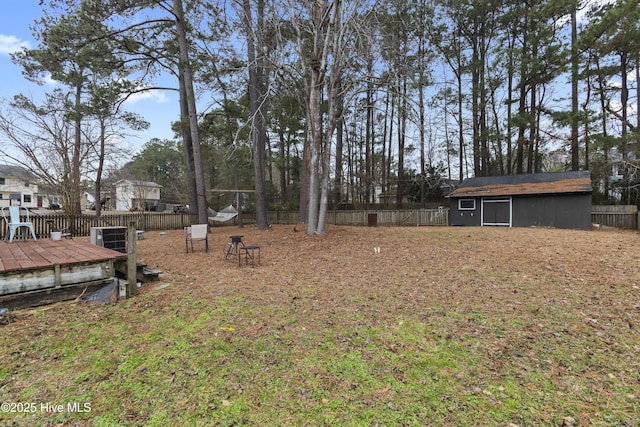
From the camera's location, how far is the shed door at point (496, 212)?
15078 mm

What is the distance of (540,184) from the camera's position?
14695 millimetres

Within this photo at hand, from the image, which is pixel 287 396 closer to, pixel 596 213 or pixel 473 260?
pixel 473 260

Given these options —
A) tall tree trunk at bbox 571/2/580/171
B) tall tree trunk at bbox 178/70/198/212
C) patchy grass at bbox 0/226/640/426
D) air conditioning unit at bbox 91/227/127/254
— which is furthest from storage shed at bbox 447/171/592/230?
air conditioning unit at bbox 91/227/127/254

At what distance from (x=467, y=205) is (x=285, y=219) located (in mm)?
11719

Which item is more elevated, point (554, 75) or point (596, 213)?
point (554, 75)

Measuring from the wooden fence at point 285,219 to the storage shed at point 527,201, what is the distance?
152 cm

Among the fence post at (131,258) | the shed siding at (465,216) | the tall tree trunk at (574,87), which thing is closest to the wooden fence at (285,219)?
the shed siding at (465,216)

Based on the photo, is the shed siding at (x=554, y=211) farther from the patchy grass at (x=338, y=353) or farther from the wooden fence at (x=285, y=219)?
the patchy grass at (x=338, y=353)

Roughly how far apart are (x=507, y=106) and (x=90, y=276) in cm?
2226

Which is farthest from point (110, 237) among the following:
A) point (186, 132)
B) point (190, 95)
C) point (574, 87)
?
point (574, 87)

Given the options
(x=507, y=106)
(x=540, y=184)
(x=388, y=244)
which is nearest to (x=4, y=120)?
(x=388, y=244)

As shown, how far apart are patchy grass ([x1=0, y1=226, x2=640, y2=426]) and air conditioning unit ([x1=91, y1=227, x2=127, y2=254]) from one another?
2.17 m

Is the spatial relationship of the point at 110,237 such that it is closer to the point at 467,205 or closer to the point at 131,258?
the point at 131,258

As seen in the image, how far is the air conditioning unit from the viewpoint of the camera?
5920 mm
